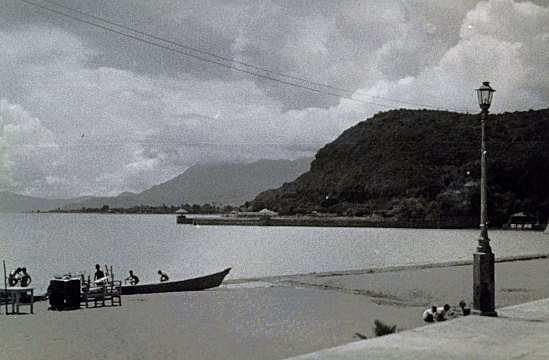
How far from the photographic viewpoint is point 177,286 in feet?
84.0

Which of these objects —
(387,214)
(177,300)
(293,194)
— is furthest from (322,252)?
(293,194)

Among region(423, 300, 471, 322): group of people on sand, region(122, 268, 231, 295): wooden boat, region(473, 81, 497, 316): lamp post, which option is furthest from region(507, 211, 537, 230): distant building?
region(473, 81, 497, 316): lamp post

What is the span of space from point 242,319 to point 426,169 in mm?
128230

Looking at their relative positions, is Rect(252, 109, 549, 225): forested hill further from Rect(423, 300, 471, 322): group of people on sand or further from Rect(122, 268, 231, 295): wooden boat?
Rect(423, 300, 471, 322): group of people on sand

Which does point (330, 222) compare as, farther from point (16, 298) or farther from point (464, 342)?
point (464, 342)

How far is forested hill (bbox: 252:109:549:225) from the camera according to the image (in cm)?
12006

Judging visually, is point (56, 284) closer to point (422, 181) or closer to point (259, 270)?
point (259, 270)

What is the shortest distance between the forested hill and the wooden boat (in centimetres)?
9793

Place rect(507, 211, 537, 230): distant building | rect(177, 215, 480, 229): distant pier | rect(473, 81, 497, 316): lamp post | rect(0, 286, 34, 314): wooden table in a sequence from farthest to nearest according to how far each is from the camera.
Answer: rect(177, 215, 480, 229): distant pier < rect(507, 211, 537, 230): distant building < rect(0, 286, 34, 314): wooden table < rect(473, 81, 497, 316): lamp post

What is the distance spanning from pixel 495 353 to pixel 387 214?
133301mm

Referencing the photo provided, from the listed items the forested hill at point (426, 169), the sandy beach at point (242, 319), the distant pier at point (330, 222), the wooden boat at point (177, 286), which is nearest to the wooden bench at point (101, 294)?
the sandy beach at point (242, 319)

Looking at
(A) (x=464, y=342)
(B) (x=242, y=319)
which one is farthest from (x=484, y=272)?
(B) (x=242, y=319)

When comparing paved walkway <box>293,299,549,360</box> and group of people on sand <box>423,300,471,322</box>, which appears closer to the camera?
paved walkway <box>293,299,549,360</box>

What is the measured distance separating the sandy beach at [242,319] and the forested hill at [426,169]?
96.8 metres
